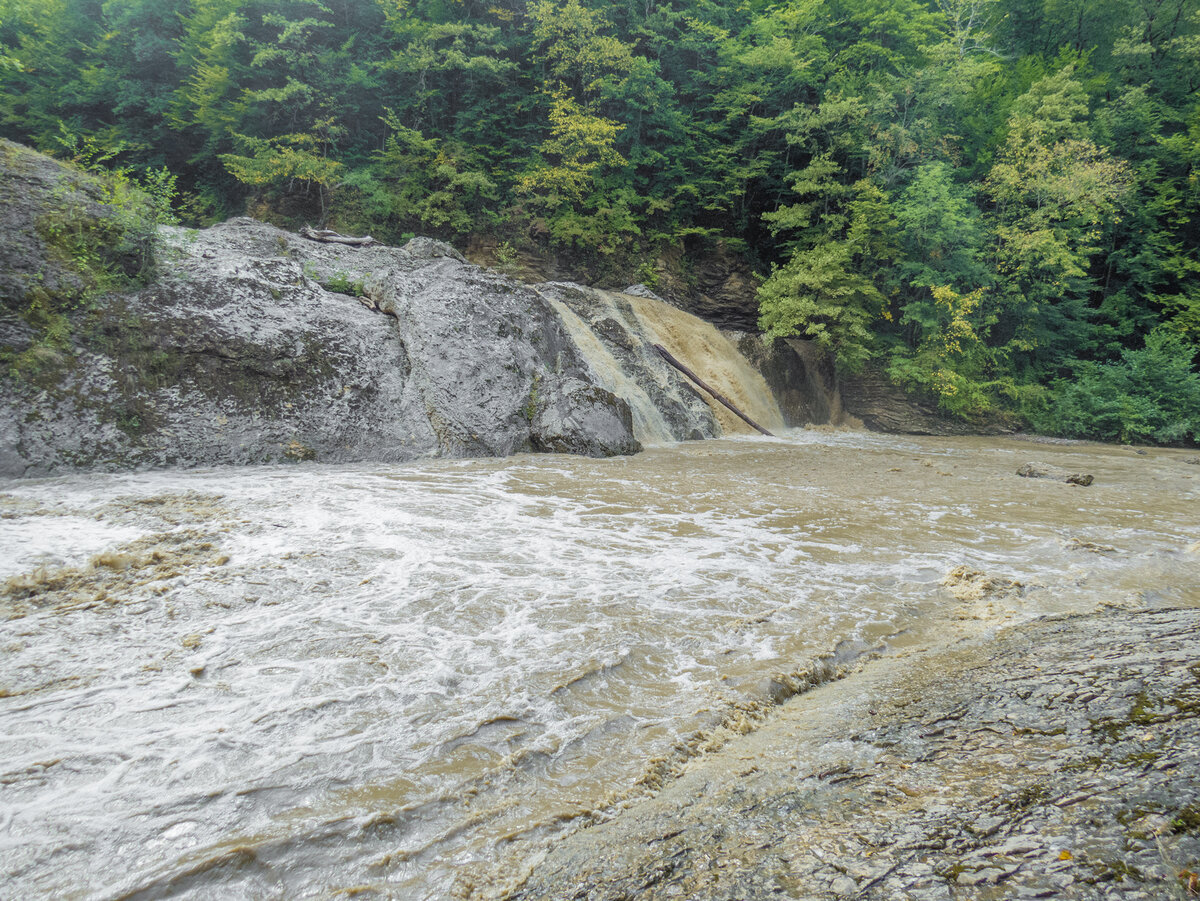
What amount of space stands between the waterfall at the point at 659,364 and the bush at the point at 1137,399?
21.7 ft

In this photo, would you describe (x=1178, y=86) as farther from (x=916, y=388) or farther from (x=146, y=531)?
(x=146, y=531)

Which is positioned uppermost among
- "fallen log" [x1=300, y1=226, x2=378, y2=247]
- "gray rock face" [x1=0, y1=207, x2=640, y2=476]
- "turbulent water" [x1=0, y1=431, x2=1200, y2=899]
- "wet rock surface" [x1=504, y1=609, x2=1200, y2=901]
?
"fallen log" [x1=300, y1=226, x2=378, y2=247]

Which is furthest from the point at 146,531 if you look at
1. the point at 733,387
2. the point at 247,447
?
the point at 733,387

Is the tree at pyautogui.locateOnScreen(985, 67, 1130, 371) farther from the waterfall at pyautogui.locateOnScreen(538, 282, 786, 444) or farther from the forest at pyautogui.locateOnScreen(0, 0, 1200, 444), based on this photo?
the waterfall at pyautogui.locateOnScreen(538, 282, 786, 444)

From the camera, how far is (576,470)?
7.41 meters

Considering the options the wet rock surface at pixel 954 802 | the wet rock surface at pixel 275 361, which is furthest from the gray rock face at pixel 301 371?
the wet rock surface at pixel 954 802

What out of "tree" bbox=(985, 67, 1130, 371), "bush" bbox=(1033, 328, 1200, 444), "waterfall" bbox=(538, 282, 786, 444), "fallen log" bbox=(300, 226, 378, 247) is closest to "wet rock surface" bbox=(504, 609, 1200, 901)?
"waterfall" bbox=(538, 282, 786, 444)

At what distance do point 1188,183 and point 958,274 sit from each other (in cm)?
745

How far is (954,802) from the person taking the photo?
1.17 meters

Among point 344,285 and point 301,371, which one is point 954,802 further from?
point 344,285

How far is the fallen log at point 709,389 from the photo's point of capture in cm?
1252

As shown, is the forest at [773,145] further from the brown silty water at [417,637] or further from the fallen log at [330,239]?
the brown silty water at [417,637]

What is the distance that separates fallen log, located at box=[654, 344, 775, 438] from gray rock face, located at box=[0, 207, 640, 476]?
2893 mm

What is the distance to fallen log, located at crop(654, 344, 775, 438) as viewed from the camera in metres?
12.5
